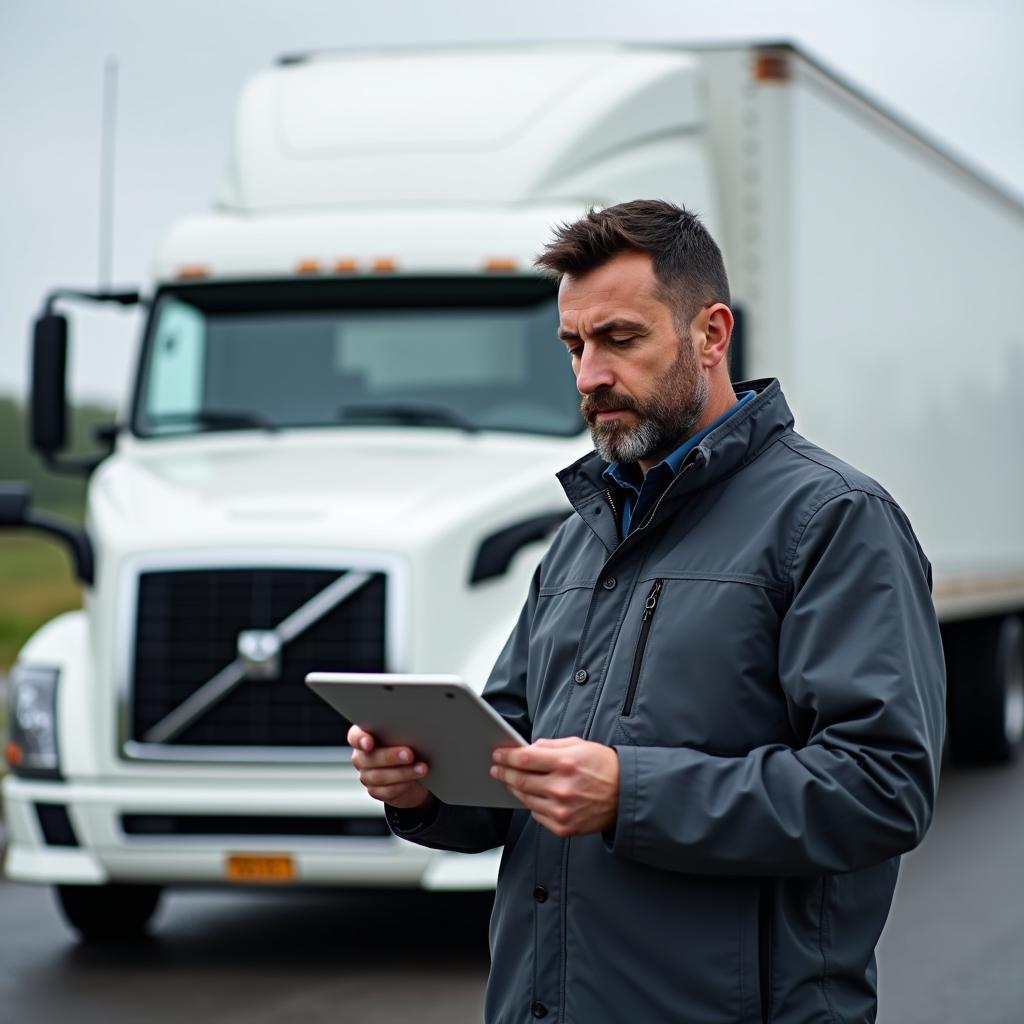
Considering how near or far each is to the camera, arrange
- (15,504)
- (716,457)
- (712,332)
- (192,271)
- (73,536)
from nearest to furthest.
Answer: (716,457), (712,332), (73,536), (15,504), (192,271)

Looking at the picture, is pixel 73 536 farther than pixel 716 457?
Yes

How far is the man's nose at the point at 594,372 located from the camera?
2.79 metres

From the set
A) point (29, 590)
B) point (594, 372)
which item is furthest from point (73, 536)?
point (29, 590)

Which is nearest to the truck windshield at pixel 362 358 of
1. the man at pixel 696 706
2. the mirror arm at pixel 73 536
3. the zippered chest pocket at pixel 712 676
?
the mirror arm at pixel 73 536

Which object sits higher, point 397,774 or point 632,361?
point 632,361

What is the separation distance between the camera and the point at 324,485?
24.1ft

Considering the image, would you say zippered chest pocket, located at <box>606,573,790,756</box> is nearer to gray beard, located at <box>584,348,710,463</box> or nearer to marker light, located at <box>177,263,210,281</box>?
gray beard, located at <box>584,348,710,463</box>

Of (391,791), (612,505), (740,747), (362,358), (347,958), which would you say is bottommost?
(347,958)

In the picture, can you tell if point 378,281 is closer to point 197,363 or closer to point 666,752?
point 197,363

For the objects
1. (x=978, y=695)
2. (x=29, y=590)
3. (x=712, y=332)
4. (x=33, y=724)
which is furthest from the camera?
(x=29, y=590)

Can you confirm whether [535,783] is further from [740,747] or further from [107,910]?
[107,910]

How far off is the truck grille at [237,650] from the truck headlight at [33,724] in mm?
366

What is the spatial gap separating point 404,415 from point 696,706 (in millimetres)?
5308

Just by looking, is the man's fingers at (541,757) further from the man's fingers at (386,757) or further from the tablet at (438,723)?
the man's fingers at (386,757)
